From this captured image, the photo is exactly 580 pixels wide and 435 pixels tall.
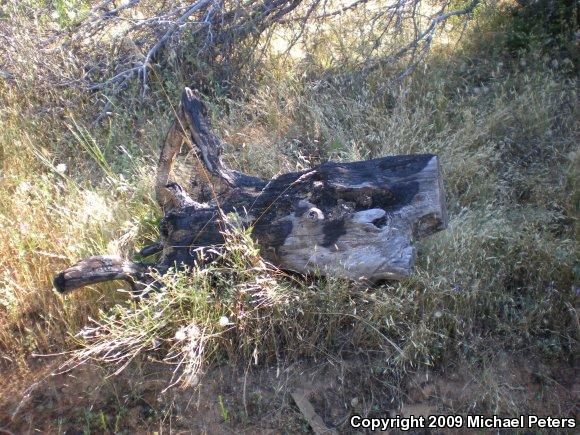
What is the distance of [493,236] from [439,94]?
5.33 feet

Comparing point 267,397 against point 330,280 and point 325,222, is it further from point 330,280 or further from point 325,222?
point 325,222

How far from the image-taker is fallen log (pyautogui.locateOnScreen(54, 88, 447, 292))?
9.27 feet

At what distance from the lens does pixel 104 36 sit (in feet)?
16.6

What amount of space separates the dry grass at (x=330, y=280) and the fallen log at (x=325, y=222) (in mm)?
136

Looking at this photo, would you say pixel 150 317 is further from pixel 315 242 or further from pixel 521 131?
pixel 521 131

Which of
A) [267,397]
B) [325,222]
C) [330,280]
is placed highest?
[325,222]

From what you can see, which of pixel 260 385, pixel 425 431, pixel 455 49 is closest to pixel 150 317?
pixel 260 385

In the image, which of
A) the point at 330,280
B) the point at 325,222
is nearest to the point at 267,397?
the point at 330,280

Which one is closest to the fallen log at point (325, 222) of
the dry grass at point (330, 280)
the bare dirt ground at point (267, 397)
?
the dry grass at point (330, 280)

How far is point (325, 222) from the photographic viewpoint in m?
2.88

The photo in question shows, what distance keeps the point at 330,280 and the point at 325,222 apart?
0.29 metres

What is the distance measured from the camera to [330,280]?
2836 millimetres

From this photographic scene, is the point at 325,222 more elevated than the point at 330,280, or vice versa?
the point at 325,222

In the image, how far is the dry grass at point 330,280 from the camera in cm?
285
